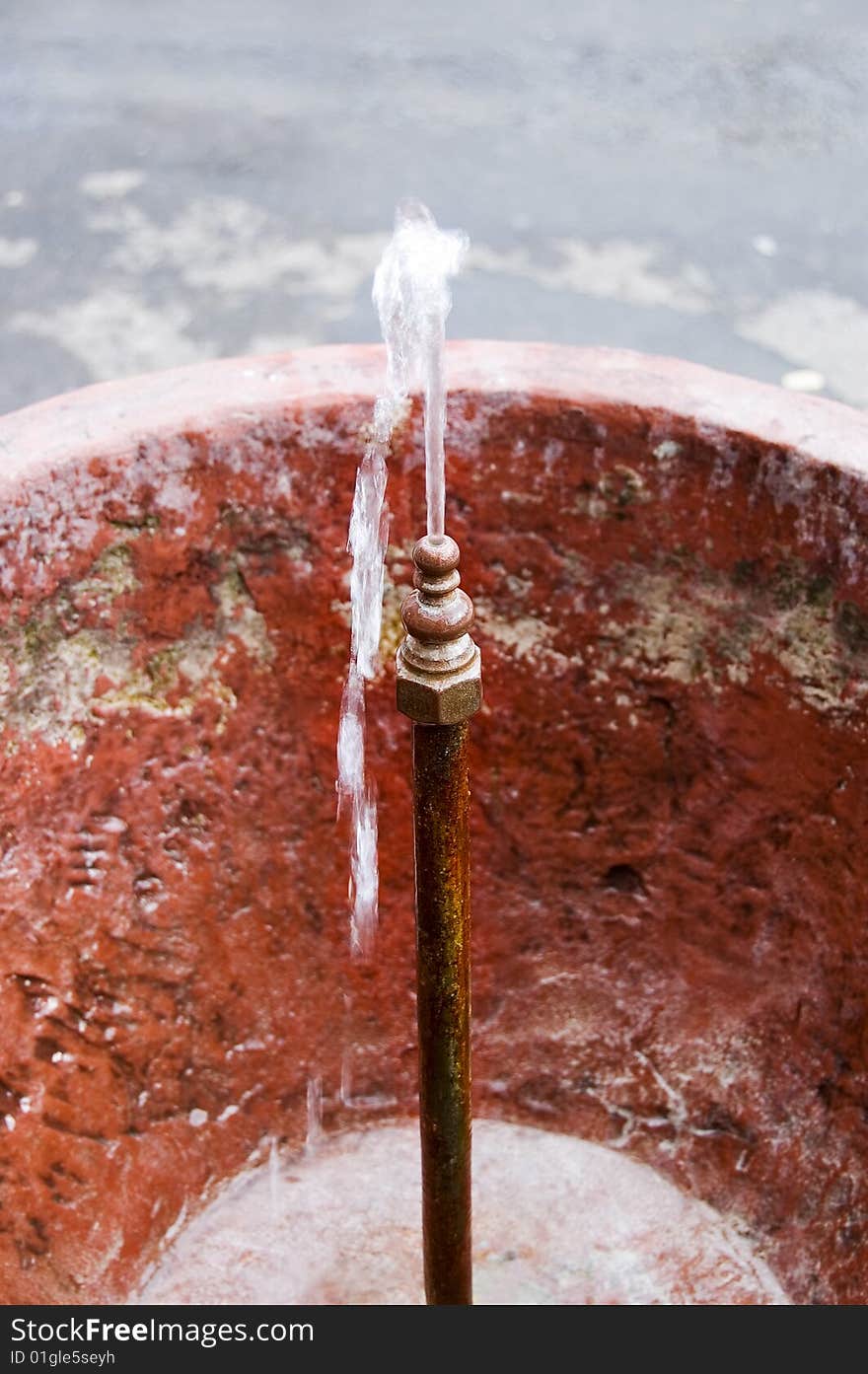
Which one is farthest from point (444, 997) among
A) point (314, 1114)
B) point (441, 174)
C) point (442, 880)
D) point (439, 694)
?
point (441, 174)

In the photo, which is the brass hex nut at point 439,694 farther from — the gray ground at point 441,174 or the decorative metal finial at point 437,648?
the gray ground at point 441,174

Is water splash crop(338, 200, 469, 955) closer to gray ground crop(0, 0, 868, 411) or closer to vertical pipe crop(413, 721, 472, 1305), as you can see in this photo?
vertical pipe crop(413, 721, 472, 1305)

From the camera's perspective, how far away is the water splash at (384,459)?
3.81 feet

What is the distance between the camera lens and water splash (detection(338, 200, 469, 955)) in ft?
3.81

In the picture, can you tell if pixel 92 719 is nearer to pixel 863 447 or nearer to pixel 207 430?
pixel 207 430

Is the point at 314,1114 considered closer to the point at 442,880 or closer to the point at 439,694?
the point at 442,880

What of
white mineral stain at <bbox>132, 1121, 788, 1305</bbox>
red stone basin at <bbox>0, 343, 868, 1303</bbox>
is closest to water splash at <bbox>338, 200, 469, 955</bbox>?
red stone basin at <bbox>0, 343, 868, 1303</bbox>

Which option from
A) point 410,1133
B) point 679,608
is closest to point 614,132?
point 679,608

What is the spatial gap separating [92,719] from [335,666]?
1.02ft

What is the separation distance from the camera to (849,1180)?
5.47 feet

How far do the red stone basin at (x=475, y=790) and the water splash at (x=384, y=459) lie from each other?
0.09 ft

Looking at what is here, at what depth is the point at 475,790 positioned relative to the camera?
1890mm

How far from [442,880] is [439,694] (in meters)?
0.17

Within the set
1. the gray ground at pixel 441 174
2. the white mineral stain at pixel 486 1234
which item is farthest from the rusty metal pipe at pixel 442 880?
the gray ground at pixel 441 174
